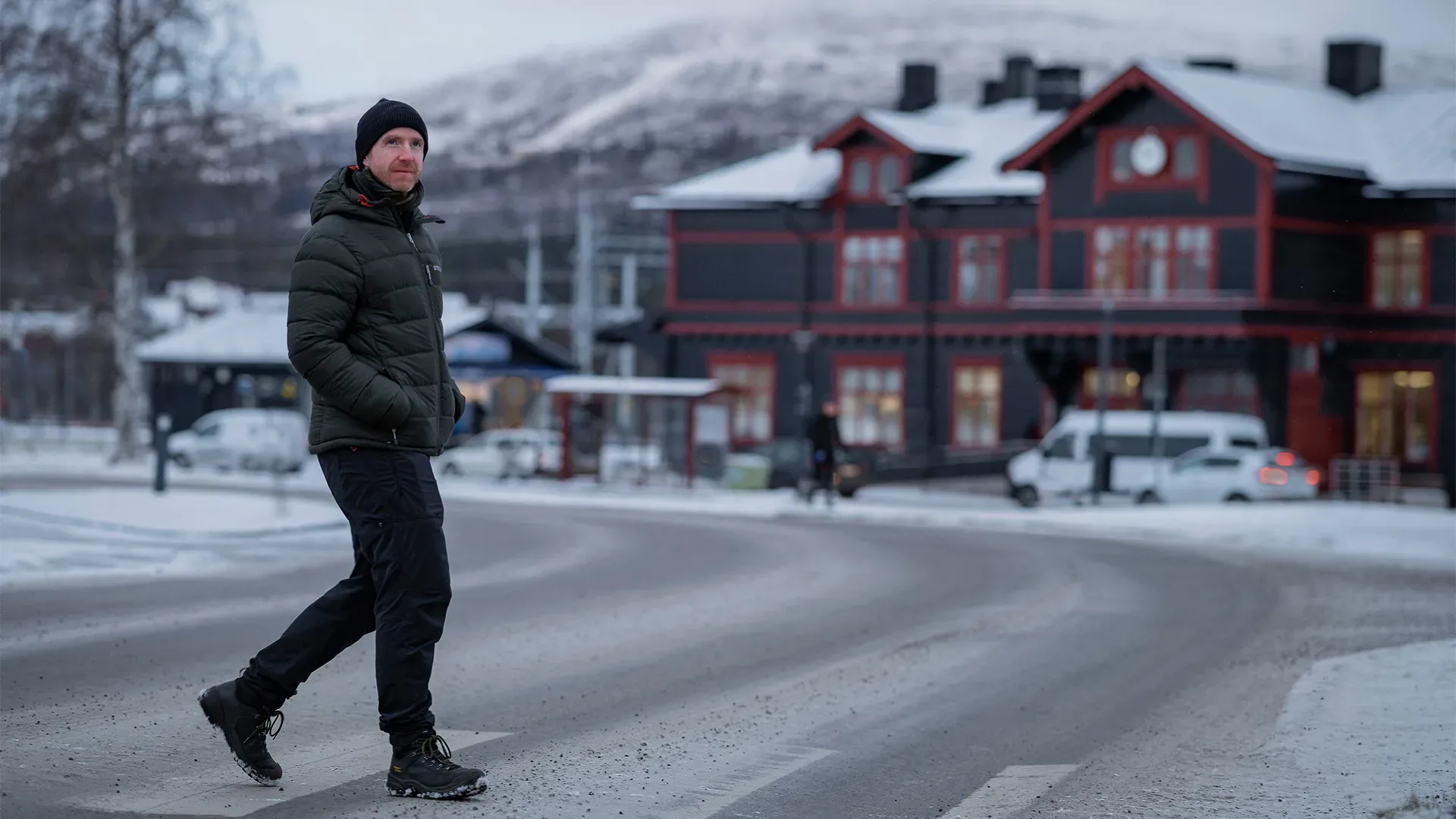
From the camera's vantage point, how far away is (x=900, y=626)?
13594mm

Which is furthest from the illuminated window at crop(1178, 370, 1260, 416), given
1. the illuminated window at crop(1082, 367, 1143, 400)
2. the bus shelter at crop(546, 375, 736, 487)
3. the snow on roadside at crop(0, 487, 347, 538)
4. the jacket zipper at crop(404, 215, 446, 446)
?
the jacket zipper at crop(404, 215, 446, 446)

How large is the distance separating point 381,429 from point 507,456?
37.8m

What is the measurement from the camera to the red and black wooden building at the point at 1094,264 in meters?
45.1

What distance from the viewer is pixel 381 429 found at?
266 inches

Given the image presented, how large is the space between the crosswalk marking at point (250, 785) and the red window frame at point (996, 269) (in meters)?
42.9

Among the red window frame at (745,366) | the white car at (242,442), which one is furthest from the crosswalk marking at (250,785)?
the red window frame at (745,366)

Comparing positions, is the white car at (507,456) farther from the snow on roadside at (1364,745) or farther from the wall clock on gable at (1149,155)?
the snow on roadside at (1364,745)

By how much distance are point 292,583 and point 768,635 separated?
494 cm

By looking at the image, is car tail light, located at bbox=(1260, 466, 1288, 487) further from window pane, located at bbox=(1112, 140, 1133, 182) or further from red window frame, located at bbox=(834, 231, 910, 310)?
red window frame, located at bbox=(834, 231, 910, 310)

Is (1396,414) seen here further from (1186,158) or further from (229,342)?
(229,342)

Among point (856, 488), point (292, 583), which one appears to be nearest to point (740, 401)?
point (856, 488)

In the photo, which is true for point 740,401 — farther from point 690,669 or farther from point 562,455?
point 690,669

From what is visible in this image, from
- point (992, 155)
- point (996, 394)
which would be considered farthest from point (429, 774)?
point (992, 155)

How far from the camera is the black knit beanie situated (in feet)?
22.4
